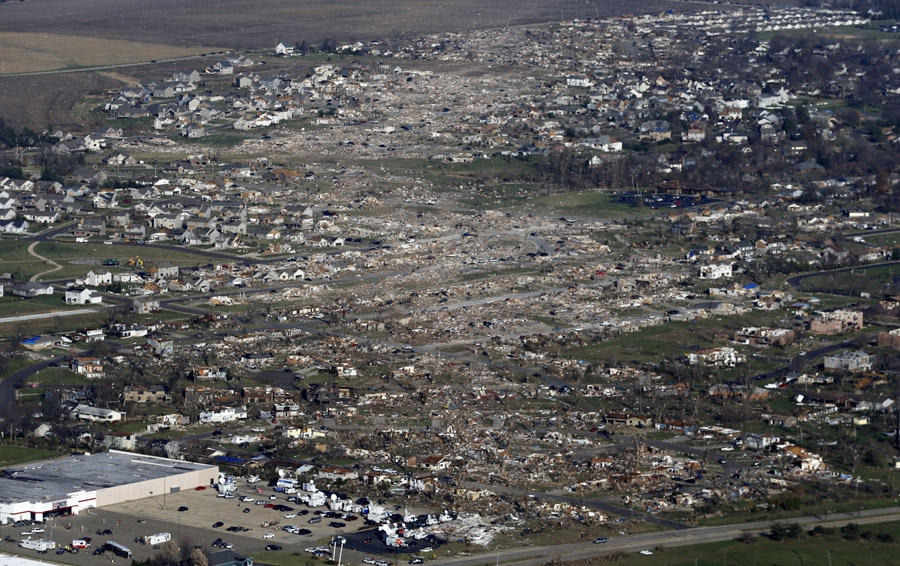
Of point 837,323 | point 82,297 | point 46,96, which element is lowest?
point 837,323

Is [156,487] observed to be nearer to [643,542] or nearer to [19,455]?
[19,455]

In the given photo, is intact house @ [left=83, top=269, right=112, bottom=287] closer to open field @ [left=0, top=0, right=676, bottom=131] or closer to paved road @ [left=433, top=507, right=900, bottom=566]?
paved road @ [left=433, top=507, right=900, bottom=566]

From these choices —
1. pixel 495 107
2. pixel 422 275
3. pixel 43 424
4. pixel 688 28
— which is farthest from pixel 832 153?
pixel 43 424

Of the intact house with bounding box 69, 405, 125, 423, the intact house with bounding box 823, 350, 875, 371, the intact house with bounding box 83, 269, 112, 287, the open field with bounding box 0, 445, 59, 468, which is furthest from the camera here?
the intact house with bounding box 83, 269, 112, 287

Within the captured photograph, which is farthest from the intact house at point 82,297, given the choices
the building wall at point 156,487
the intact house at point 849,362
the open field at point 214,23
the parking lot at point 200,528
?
the open field at point 214,23

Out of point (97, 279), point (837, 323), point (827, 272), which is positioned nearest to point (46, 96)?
point (97, 279)

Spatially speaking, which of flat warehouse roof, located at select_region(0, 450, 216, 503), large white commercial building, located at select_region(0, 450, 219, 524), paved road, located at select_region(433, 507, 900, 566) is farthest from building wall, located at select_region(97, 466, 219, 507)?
paved road, located at select_region(433, 507, 900, 566)

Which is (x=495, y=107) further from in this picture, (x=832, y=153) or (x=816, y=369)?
(x=816, y=369)
